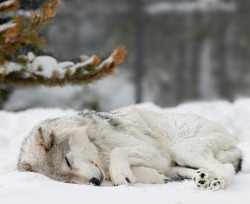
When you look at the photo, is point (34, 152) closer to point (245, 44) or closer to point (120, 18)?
point (120, 18)

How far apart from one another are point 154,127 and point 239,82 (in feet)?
16.7

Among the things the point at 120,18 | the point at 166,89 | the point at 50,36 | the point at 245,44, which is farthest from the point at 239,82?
the point at 50,36

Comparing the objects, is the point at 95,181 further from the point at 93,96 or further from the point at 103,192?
the point at 93,96

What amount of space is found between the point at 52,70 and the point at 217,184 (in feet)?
6.61

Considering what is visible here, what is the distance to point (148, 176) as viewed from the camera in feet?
15.2

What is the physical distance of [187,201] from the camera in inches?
139

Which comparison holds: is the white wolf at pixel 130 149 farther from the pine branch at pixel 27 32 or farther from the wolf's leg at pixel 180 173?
the pine branch at pixel 27 32

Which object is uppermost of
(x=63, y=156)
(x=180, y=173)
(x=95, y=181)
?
(x=63, y=156)

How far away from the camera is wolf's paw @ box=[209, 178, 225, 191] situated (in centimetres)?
403

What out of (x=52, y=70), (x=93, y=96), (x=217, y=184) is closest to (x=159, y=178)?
(x=217, y=184)

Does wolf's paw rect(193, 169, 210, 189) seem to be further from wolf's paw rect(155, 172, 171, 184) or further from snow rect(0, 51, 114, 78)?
snow rect(0, 51, 114, 78)

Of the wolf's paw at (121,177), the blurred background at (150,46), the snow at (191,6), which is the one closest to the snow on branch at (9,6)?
the wolf's paw at (121,177)

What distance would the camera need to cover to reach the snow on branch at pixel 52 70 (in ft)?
17.6

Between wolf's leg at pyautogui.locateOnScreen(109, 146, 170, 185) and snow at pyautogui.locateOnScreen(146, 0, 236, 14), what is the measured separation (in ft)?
16.3
